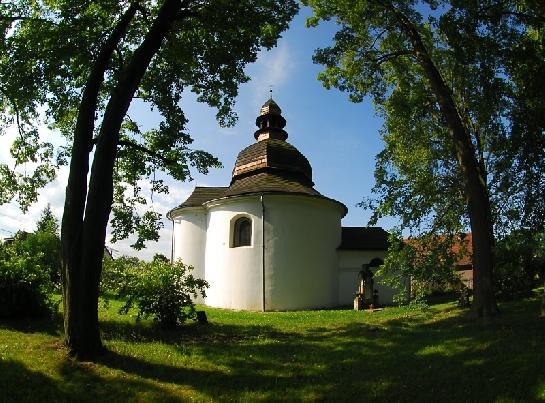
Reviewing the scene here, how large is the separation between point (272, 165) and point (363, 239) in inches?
233

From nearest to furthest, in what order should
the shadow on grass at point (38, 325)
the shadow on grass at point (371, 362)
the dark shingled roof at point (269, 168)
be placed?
the shadow on grass at point (371, 362)
the shadow on grass at point (38, 325)
the dark shingled roof at point (269, 168)

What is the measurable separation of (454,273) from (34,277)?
13297mm

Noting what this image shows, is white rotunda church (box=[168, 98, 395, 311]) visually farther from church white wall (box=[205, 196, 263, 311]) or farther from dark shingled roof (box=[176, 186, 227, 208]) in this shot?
dark shingled roof (box=[176, 186, 227, 208])

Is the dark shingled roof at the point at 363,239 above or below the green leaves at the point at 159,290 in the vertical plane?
above

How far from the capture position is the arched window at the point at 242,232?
73.6 ft

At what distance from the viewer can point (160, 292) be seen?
1207cm

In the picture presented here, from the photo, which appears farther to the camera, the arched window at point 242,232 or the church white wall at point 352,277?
the church white wall at point 352,277

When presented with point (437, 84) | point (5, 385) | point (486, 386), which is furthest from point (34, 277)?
point (437, 84)

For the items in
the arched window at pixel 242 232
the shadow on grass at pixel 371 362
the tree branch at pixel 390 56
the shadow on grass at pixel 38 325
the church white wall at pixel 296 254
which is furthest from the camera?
the arched window at pixel 242 232

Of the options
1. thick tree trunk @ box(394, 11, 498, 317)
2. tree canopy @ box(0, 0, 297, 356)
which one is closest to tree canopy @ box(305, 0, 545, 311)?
thick tree trunk @ box(394, 11, 498, 317)

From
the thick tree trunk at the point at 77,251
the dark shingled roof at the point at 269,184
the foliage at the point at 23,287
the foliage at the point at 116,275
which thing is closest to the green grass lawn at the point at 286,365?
the thick tree trunk at the point at 77,251

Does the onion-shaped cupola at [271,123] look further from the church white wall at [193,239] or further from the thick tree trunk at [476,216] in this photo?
the thick tree trunk at [476,216]

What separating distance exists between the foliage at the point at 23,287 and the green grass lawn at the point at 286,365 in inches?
18.7

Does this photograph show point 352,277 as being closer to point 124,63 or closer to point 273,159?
point 273,159
